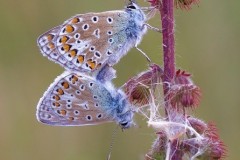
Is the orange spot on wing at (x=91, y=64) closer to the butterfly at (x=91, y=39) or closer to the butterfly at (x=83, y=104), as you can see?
the butterfly at (x=91, y=39)

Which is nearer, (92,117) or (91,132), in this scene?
(92,117)

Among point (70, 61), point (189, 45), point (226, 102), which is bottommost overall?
point (70, 61)

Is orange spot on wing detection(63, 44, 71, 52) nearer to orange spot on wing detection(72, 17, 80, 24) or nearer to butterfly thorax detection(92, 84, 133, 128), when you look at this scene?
→ orange spot on wing detection(72, 17, 80, 24)

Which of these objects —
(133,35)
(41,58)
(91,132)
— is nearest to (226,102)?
(91,132)

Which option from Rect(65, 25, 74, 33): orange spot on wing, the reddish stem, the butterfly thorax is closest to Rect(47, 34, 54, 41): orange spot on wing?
Rect(65, 25, 74, 33): orange spot on wing

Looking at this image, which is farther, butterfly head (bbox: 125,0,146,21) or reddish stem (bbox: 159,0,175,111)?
butterfly head (bbox: 125,0,146,21)

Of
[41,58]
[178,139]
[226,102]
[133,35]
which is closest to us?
[178,139]

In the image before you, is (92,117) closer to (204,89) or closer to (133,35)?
(133,35)

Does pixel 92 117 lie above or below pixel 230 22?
below
